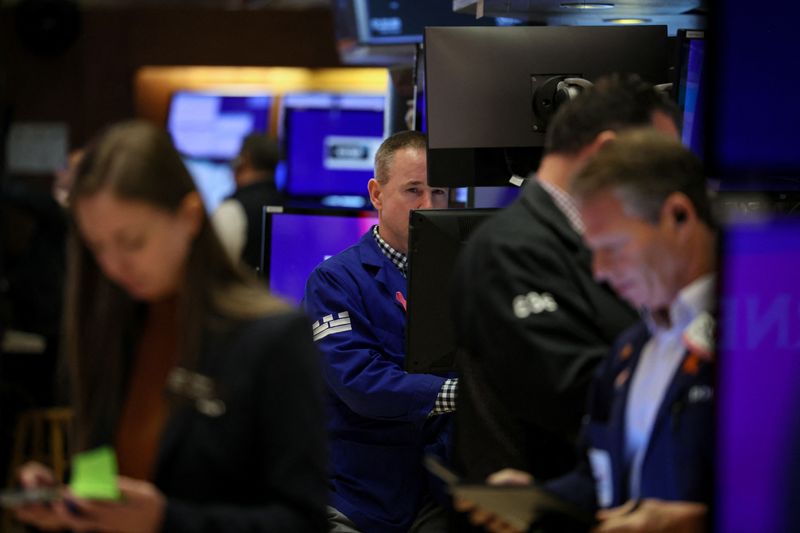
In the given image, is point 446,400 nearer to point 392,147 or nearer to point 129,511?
point 392,147

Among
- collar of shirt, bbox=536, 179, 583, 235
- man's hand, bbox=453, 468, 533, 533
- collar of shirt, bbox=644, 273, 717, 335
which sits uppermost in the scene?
collar of shirt, bbox=536, 179, 583, 235

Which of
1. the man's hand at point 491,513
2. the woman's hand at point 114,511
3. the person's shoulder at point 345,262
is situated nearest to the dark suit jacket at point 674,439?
the man's hand at point 491,513

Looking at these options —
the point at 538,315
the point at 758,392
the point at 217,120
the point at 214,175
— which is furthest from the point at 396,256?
the point at 217,120

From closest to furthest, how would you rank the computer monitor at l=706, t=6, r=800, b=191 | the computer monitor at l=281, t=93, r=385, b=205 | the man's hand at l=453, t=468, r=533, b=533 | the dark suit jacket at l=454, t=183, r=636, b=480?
the computer monitor at l=706, t=6, r=800, b=191 → the man's hand at l=453, t=468, r=533, b=533 → the dark suit jacket at l=454, t=183, r=636, b=480 → the computer monitor at l=281, t=93, r=385, b=205

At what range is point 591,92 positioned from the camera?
2.63 metres

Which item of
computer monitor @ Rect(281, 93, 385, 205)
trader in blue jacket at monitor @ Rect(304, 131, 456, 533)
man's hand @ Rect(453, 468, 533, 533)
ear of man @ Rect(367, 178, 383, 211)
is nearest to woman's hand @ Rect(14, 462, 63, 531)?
man's hand @ Rect(453, 468, 533, 533)

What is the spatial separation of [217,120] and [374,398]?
9.05 meters

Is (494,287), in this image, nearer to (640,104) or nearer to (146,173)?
(640,104)

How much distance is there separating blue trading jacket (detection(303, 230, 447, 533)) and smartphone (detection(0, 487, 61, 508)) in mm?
1751

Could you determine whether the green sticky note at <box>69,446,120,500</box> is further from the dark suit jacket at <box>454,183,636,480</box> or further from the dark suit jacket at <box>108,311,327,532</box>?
the dark suit jacket at <box>454,183,636,480</box>

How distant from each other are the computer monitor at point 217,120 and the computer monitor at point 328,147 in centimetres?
233

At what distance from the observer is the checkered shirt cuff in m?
3.66

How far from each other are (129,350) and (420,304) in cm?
136

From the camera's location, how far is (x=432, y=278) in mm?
3469
